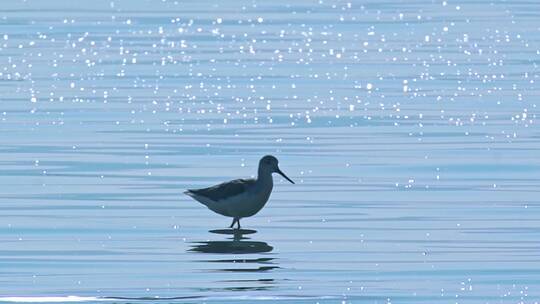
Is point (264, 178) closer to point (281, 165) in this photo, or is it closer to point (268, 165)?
point (268, 165)

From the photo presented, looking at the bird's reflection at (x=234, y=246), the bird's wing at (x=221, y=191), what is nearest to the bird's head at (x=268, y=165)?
the bird's wing at (x=221, y=191)

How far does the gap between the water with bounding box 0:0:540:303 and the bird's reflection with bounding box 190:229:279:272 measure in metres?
0.04

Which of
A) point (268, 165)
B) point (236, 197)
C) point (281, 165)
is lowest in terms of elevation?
point (236, 197)

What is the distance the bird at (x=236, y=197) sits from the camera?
18.5 meters

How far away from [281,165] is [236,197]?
4157mm

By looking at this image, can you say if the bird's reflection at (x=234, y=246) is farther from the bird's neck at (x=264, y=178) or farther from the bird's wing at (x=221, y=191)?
the bird's neck at (x=264, y=178)

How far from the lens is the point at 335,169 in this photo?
2198 centimetres

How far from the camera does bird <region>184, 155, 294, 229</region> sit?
18484mm

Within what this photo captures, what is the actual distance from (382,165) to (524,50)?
63.5 ft

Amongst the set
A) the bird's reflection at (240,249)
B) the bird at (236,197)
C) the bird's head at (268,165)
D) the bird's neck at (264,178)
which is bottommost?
the bird's reflection at (240,249)

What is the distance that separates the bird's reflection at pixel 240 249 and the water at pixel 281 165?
39mm

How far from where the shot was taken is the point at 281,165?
22688 millimetres

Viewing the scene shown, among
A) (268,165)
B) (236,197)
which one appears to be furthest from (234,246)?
(268,165)

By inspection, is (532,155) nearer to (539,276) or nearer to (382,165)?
(382,165)
